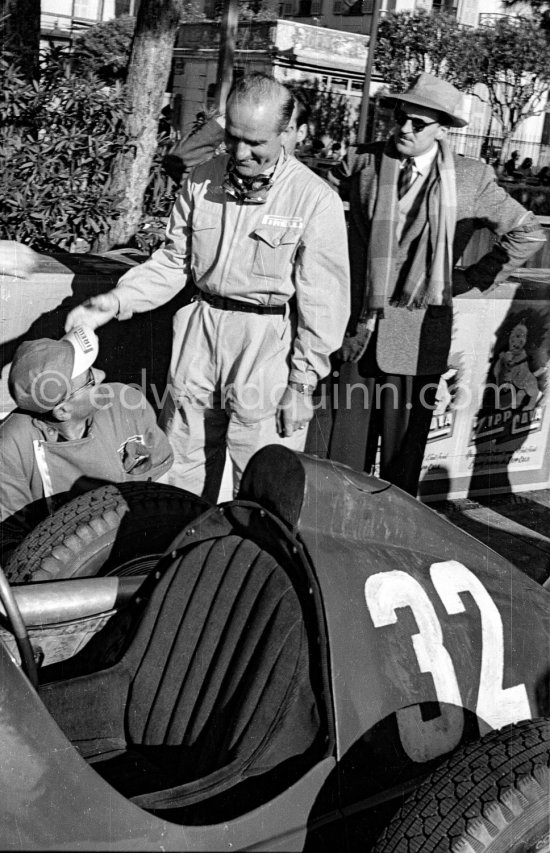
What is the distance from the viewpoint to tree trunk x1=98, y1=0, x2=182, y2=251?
5.87 meters

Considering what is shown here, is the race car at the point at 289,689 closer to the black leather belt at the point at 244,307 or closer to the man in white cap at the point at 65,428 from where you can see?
the man in white cap at the point at 65,428

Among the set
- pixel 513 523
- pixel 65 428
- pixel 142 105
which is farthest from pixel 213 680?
pixel 142 105

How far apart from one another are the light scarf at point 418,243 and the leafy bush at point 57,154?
2.19 meters

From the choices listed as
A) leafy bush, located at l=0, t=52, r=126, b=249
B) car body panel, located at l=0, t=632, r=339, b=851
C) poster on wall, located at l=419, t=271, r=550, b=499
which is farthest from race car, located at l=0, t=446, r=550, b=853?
leafy bush, located at l=0, t=52, r=126, b=249

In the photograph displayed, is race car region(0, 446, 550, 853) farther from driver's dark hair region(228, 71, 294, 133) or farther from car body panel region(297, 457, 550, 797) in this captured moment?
driver's dark hair region(228, 71, 294, 133)

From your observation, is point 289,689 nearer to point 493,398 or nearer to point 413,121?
point 413,121

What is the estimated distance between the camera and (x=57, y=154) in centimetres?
563

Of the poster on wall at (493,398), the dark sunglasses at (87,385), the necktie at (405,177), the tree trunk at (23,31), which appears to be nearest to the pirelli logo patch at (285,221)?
the necktie at (405,177)

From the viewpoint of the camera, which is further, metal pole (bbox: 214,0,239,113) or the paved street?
metal pole (bbox: 214,0,239,113)

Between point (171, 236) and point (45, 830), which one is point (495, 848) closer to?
point (45, 830)

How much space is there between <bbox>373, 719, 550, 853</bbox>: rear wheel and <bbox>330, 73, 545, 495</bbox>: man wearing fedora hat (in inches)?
89.8

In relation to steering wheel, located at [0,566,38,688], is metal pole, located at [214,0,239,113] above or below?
above

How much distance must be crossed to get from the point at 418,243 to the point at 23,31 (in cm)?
326

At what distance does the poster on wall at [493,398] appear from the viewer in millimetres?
5246
